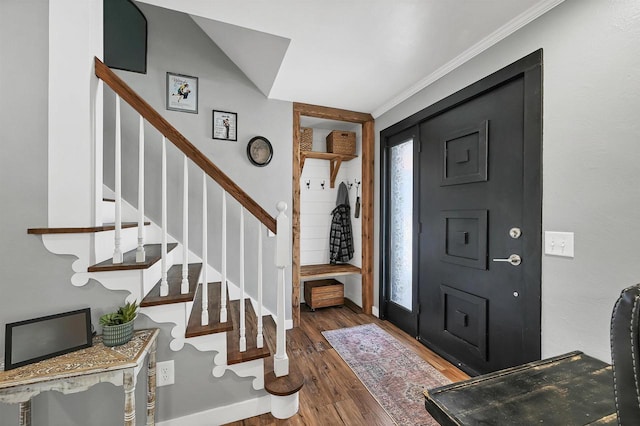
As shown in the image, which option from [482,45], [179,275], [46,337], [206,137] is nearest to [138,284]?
[46,337]

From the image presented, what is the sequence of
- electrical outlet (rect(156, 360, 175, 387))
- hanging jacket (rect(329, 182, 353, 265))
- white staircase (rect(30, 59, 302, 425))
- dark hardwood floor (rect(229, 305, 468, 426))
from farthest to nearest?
hanging jacket (rect(329, 182, 353, 265)), dark hardwood floor (rect(229, 305, 468, 426)), electrical outlet (rect(156, 360, 175, 387)), white staircase (rect(30, 59, 302, 425))

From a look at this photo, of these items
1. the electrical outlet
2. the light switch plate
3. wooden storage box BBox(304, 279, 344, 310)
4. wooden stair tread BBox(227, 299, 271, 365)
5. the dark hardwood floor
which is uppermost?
the light switch plate

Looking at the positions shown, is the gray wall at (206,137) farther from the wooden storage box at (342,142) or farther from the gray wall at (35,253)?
the gray wall at (35,253)

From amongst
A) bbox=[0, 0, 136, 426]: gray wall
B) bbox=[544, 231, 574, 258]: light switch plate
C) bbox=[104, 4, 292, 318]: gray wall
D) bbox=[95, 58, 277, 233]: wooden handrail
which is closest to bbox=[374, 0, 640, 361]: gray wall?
bbox=[544, 231, 574, 258]: light switch plate

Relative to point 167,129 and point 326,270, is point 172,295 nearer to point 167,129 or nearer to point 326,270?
point 167,129

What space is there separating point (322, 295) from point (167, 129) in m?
Result: 2.55

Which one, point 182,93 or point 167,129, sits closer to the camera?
point 167,129

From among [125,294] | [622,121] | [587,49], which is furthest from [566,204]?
[125,294]

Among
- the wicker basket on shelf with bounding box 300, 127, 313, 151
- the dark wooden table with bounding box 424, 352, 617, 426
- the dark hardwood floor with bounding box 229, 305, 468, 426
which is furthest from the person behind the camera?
the wicker basket on shelf with bounding box 300, 127, 313, 151

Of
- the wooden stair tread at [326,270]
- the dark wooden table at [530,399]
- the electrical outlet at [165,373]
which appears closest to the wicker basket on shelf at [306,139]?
the wooden stair tread at [326,270]

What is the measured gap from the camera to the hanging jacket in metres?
3.51

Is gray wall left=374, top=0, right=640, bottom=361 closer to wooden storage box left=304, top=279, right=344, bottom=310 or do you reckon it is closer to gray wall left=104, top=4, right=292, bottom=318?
gray wall left=104, top=4, right=292, bottom=318

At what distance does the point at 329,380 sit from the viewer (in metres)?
1.94

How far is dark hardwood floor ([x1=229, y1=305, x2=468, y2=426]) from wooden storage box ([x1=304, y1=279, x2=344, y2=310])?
29 cm
